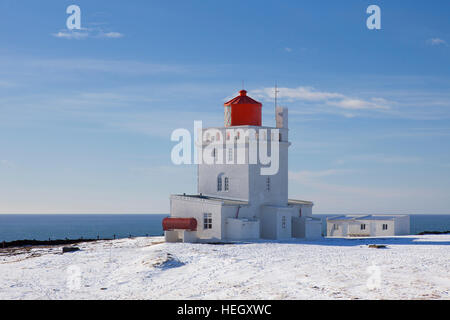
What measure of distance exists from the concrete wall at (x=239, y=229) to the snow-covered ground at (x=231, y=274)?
466 cm

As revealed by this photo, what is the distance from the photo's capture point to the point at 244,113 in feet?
136

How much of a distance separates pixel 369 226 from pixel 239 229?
20.4m

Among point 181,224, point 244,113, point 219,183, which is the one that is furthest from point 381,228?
point 181,224

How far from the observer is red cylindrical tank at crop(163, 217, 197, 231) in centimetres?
3784

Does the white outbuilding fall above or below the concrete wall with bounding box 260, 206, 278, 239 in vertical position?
below

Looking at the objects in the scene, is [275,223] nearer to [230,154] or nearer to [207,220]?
[207,220]

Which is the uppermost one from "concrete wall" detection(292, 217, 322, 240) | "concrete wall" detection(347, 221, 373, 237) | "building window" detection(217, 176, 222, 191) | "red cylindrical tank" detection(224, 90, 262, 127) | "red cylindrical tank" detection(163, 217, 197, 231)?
"red cylindrical tank" detection(224, 90, 262, 127)

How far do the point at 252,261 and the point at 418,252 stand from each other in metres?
10.7

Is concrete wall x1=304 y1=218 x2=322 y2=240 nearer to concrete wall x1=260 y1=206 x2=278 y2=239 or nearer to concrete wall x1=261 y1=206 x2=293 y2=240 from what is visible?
concrete wall x1=261 y1=206 x2=293 y2=240

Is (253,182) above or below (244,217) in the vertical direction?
above

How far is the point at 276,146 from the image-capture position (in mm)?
41688

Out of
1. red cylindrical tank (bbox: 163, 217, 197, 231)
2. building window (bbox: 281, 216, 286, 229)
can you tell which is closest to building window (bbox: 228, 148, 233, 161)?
red cylindrical tank (bbox: 163, 217, 197, 231)
